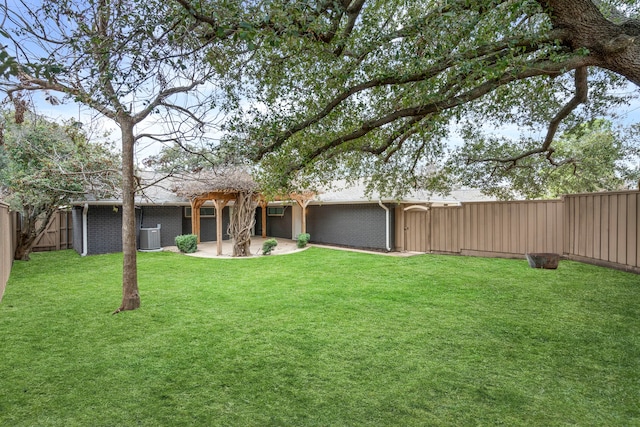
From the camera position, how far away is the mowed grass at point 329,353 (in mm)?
2725

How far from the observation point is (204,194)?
11625 mm

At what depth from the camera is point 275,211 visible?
1800cm

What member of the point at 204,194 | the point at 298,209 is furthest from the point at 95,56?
the point at 298,209

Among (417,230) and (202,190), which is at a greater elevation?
(202,190)

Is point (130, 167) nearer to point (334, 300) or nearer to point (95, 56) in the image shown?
point (95, 56)

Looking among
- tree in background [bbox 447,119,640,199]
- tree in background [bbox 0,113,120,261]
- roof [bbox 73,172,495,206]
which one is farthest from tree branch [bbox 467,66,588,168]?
tree in background [bbox 0,113,120,261]

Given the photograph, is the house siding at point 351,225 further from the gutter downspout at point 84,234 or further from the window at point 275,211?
the gutter downspout at point 84,234

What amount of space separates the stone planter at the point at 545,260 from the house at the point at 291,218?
3.37 metres

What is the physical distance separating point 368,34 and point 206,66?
2199 millimetres

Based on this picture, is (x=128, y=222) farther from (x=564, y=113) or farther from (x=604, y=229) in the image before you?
(x=604, y=229)

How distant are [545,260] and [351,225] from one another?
7.12 metres

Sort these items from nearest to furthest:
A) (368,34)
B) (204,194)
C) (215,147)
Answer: (368,34)
(215,147)
(204,194)

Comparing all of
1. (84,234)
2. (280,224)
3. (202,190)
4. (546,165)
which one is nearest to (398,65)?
(546,165)

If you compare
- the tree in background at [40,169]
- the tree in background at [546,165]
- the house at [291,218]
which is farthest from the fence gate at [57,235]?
the tree in background at [546,165]
